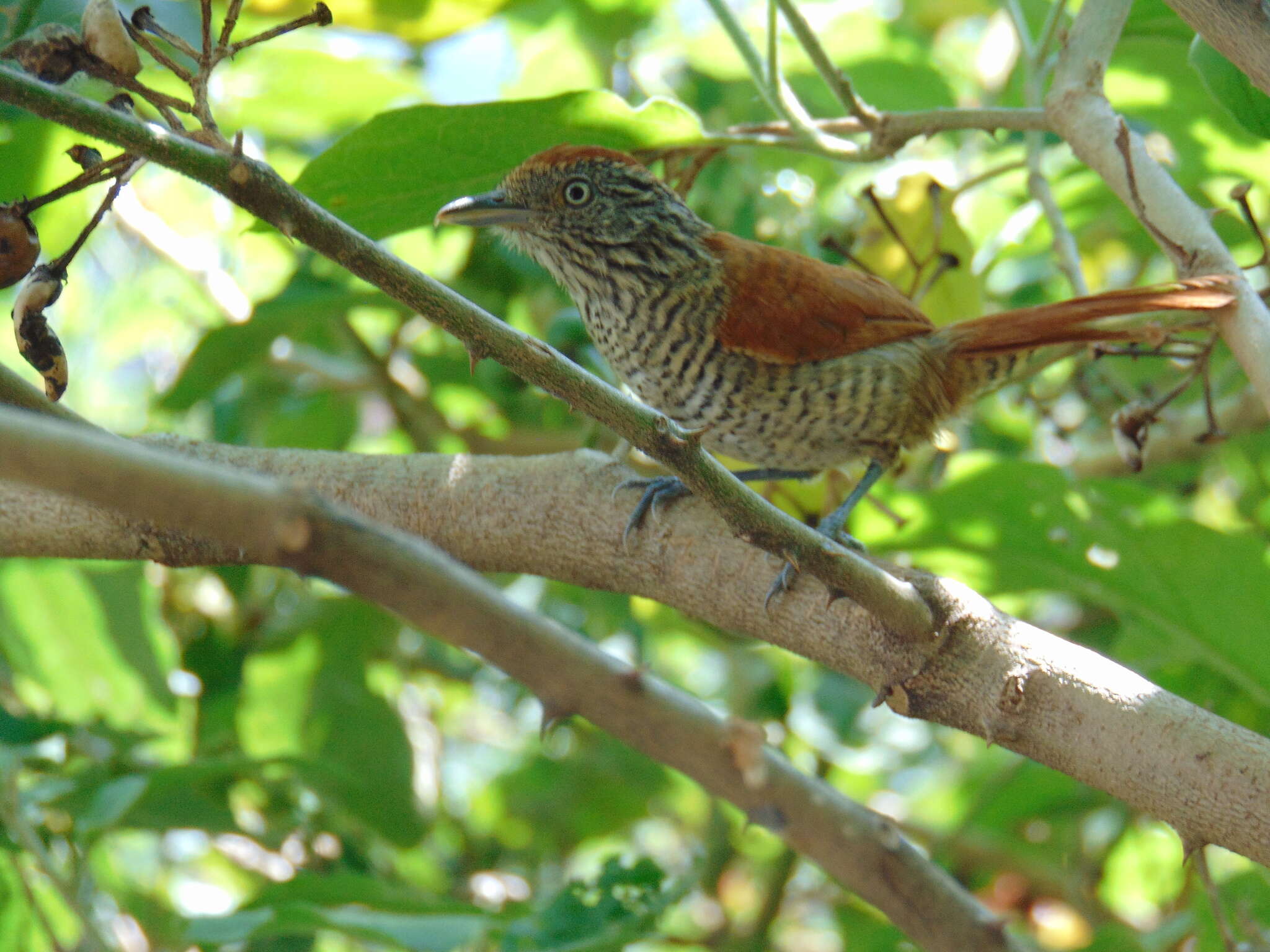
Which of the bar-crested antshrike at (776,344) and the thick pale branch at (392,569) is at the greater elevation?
the thick pale branch at (392,569)

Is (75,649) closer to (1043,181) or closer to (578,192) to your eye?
(578,192)

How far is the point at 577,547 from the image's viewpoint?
6.98 feet

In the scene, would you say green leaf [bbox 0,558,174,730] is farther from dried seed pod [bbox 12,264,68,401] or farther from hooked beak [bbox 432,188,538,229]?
dried seed pod [bbox 12,264,68,401]

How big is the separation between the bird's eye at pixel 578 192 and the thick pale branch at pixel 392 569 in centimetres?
206

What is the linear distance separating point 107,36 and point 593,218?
1.83m

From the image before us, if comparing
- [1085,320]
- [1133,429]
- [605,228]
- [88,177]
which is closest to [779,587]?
[1133,429]

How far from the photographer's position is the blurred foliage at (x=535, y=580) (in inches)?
100.0

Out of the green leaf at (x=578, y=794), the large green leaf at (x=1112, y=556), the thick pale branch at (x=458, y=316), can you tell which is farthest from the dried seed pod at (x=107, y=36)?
the green leaf at (x=578, y=794)

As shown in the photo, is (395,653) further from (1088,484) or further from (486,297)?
(1088,484)

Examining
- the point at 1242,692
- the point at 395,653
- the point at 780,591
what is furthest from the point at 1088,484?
the point at 395,653

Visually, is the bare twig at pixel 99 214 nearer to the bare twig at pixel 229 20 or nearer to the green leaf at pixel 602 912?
the bare twig at pixel 229 20

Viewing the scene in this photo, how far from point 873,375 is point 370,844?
2173mm

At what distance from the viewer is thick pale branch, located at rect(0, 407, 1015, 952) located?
834 millimetres

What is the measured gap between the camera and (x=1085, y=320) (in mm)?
2521
